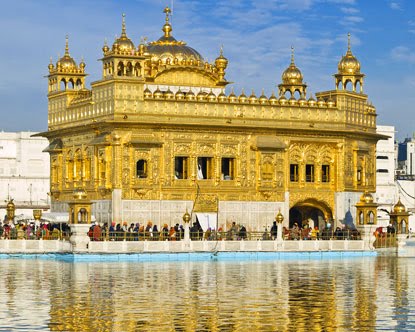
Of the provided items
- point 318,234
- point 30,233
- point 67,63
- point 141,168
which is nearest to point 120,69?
point 141,168

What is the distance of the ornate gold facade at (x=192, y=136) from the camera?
1770 inches

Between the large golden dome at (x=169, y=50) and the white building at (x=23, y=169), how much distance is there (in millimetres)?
46057

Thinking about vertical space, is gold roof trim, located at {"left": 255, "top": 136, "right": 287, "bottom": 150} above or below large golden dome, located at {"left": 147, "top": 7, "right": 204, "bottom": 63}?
below

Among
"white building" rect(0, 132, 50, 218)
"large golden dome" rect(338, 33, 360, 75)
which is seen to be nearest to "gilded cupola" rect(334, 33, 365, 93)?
"large golden dome" rect(338, 33, 360, 75)

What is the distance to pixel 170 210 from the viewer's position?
45438mm

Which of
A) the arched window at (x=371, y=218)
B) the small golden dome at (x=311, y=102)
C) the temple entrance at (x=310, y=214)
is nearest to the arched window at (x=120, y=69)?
the small golden dome at (x=311, y=102)

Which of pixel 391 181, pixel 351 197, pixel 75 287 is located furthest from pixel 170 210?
pixel 391 181

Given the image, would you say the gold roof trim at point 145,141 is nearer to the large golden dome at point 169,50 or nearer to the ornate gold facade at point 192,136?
the ornate gold facade at point 192,136

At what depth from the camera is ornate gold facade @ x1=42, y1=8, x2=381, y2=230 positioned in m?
45.0

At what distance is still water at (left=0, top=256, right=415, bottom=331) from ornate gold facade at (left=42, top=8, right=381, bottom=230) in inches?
370

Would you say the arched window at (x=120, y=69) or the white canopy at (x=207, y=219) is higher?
the arched window at (x=120, y=69)

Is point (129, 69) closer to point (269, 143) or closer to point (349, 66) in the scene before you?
point (269, 143)

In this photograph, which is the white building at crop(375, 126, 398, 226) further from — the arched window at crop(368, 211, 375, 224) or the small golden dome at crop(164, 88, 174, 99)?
the small golden dome at crop(164, 88, 174, 99)

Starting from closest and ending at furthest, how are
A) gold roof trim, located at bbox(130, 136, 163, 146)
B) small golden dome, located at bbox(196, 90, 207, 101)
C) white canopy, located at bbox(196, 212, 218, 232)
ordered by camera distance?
gold roof trim, located at bbox(130, 136, 163, 146) < white canopy, located at bbox(196, 212, 218, 232) < small golden dome, located at bbox(196, 90, 207, 101)
